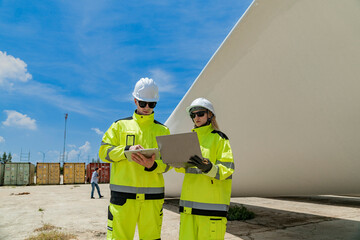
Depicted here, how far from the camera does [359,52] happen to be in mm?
2828

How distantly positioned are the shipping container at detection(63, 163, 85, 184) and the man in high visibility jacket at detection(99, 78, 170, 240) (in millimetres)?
23935

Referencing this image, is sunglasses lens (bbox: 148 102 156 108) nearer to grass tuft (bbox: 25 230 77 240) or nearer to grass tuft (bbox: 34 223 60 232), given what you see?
grass tuft (bbox: 25 230 77 240)

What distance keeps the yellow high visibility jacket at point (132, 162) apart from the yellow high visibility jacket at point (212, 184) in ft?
1.00

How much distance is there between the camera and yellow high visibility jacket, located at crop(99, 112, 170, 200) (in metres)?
2.52

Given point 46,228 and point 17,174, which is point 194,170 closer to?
point 46,228

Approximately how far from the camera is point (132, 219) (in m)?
2.48

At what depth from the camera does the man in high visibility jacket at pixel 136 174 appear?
247cm

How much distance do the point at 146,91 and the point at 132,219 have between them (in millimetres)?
1238

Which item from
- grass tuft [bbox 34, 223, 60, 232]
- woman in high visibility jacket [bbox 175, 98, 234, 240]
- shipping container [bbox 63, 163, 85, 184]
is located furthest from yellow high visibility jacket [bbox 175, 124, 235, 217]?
shipping container [bbox 63, 163, 85, 184]

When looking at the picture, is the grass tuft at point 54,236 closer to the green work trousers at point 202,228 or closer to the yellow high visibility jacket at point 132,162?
the yellow high visibility jacket at point 132,162

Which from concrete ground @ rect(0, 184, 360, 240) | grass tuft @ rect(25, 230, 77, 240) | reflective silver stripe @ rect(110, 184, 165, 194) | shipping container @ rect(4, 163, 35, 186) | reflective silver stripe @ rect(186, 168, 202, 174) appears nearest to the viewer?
reflective silver stripe @ rect(186, 168, 202, 174)

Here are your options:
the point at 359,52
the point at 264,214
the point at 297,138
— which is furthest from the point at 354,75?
the point at 264,214

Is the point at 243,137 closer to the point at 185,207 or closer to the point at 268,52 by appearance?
the point at 268,52

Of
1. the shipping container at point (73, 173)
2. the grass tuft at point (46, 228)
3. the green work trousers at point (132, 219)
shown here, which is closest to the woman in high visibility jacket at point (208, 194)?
the green work trousers at point (132, 219)
